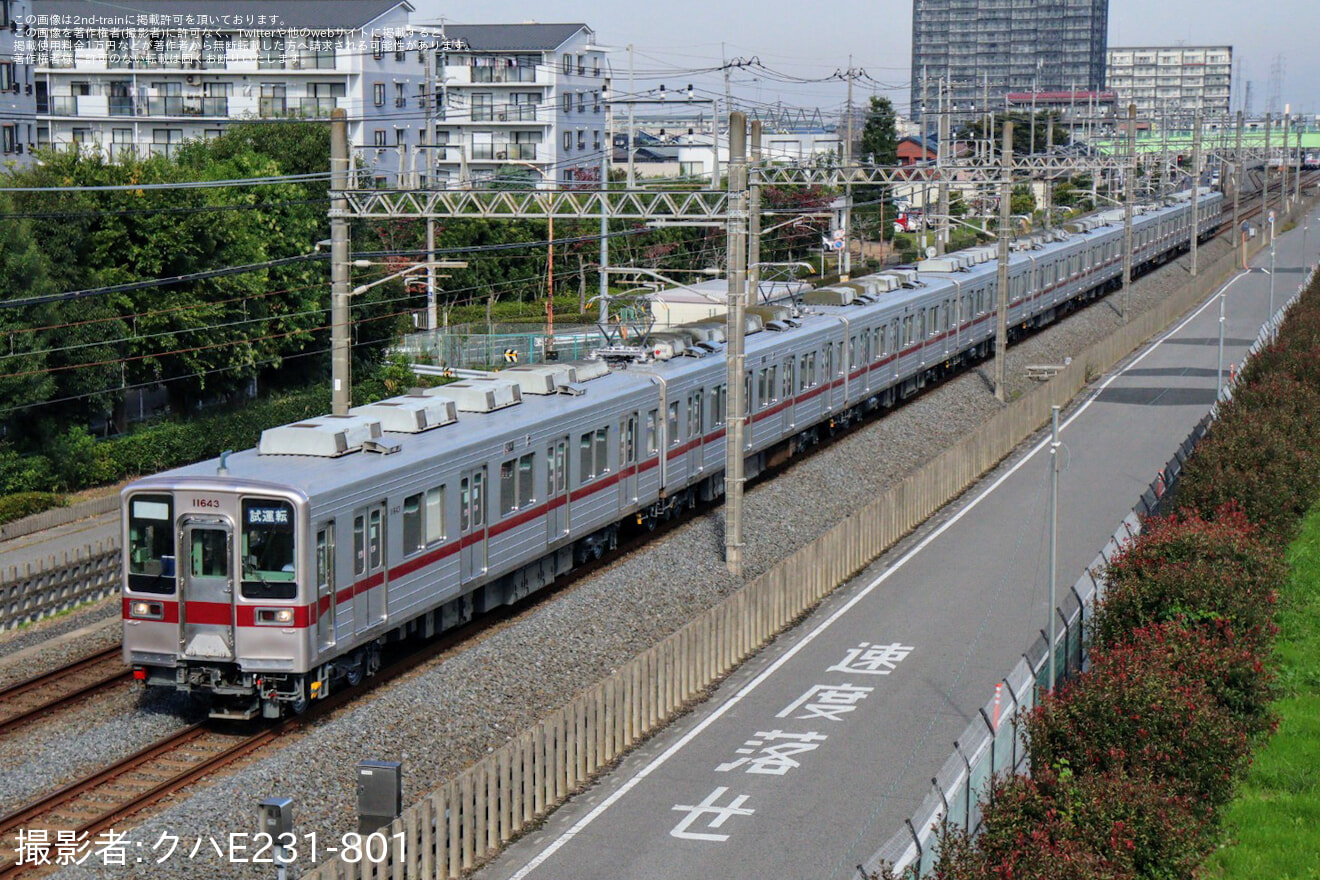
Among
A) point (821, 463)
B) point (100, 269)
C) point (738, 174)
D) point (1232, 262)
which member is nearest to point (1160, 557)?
point (738, 174)

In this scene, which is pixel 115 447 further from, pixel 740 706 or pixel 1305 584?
pixel 1305 584

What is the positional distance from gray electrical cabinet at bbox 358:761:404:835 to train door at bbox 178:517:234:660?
12.2 feet

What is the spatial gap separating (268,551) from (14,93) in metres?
42.1

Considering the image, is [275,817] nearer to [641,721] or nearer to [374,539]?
[641,721]

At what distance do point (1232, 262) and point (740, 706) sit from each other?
205 feet

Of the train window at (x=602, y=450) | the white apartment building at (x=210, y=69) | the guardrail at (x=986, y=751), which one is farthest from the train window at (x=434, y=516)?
the white apartment building at (x=210, y=69)

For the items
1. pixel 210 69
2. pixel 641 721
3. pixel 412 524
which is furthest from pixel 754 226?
pixel 210 69

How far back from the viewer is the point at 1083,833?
11.0m

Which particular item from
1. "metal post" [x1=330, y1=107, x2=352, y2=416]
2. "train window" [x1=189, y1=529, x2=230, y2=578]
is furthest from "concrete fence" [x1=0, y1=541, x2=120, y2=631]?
"train window" [x1=189, y1=529, x2=230, y2=578]

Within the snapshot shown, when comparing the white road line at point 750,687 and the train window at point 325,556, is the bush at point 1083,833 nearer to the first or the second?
the white road line at point 750,687

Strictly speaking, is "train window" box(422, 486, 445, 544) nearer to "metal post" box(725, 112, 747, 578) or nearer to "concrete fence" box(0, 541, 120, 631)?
"metal post" box(725, 112, 747, 578)

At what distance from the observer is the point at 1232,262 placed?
→ 7425 centimetres

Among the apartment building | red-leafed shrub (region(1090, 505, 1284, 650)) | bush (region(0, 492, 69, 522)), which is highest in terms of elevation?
the apartment building

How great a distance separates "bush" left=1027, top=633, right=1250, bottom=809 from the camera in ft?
41.5
